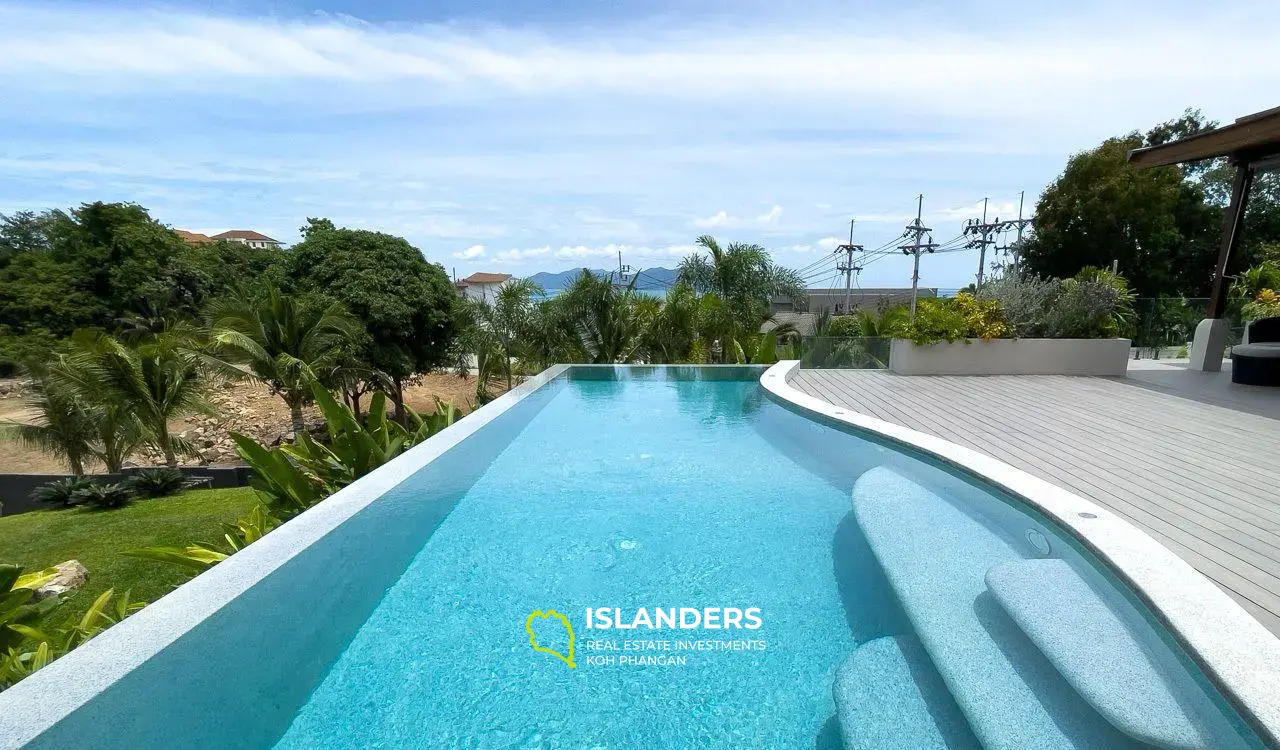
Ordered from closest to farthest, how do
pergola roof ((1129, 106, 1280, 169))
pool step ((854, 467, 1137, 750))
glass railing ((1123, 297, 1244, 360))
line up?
pool step ((854, 467, 1137, 750)) → pergola roof ((1129, 106, 1280, 169)) → glass railing ((1123, 297, 1244, 360))

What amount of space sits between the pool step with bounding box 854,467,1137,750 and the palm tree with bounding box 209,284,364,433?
10.6m

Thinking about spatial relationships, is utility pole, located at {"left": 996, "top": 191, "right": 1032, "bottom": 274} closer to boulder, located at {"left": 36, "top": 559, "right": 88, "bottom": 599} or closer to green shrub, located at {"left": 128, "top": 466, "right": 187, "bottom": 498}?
green shrub, located at {"left": 128, "top": 466, "right": 187, "bottom": 498}

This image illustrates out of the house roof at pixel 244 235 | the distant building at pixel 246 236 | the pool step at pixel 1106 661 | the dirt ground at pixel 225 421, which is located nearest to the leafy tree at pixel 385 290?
the dirt ground at pixel 225 421

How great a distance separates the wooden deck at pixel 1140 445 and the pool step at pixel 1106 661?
1.64ft

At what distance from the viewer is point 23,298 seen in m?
25.6

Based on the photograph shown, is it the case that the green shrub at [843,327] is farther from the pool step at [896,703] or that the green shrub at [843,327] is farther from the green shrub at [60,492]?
the green shrub at [60,492]

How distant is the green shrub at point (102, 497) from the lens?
421 inches

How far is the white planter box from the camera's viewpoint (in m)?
8.05

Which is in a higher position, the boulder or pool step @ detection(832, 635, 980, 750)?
pool step @ detection(832, 635, 980, 750)

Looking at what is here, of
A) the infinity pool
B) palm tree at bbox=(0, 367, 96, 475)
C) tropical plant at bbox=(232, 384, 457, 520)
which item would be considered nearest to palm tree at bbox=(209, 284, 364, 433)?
palm tree at bbox=(0, 367, 96, 475)

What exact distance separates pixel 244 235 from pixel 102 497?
74.9m

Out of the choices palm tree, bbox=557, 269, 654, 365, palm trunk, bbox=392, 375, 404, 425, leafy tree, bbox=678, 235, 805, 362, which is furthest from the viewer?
palm trunk, bbox=392, 375, 404, 425

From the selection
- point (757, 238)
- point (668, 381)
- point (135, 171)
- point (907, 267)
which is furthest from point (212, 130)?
point (907, 267)

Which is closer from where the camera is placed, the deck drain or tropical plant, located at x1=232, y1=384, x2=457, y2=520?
the deck drain
